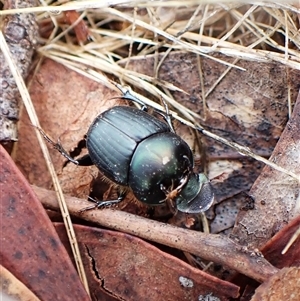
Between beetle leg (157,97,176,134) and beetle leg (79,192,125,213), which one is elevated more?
beetle leg (157,97,176,134)

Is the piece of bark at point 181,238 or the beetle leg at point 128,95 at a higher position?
the beetle leg at point 128,95

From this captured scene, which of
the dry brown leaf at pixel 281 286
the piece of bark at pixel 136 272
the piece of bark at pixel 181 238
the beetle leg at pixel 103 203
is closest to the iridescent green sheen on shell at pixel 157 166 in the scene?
the beetle leg at pixel 103 203

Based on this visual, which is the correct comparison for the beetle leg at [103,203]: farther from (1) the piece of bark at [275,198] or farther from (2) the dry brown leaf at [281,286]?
(2) the dry brown leaf at [281,286]

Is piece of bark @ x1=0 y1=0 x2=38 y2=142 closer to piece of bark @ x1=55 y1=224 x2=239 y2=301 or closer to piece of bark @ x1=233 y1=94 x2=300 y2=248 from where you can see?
piece of bark @ x1=55 y1=224 x2=239 y2=301

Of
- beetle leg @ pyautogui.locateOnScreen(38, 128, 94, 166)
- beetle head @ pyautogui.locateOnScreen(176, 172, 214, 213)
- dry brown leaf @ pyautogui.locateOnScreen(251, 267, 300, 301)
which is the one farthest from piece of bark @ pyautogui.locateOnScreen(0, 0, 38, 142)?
dry brown leaf @ pyautogui.locateOnScreen(251, 267, 300, 301)

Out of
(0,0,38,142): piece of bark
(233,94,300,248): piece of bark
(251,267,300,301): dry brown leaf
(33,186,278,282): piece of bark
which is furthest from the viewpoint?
(0,0,38,142): piece of bark

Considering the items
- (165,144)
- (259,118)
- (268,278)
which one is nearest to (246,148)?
(259,118)

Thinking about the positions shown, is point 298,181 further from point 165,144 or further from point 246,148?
point 165,144
